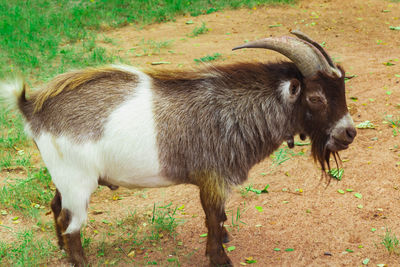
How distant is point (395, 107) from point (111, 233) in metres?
3.79

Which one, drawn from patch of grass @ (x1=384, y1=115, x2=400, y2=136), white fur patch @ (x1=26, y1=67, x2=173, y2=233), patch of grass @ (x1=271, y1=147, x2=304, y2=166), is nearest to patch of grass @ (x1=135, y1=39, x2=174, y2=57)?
patch of grass @ (x1=271, y1=147, x2=304, y2=166)

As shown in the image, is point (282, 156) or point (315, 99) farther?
point (282, 156)

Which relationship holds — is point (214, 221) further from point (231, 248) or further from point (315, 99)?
point (315, 99)

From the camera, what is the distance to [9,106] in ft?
11.8

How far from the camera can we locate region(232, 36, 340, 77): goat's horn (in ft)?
11.1

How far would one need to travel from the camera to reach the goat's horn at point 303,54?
3373mm

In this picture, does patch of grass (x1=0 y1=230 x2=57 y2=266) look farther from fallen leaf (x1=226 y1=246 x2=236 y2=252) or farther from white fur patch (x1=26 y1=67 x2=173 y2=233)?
fallen leaf (x1=226 y1=246 x2=236 y2=252)

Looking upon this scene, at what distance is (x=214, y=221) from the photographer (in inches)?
144

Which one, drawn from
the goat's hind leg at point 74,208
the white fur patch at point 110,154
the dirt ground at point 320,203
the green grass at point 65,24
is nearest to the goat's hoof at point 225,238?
the dirt ground at point 320,203

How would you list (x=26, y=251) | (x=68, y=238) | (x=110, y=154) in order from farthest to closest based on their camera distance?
1. (x=26, y=251)
2. (x=68, y=238)
3. (x=110, y=154)

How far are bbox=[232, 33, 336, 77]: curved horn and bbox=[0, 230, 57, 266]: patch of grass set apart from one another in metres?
2.34

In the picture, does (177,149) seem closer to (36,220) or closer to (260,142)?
(260,142)

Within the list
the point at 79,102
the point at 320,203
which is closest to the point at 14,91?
the point at 79,102

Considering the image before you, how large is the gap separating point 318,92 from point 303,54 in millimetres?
296
